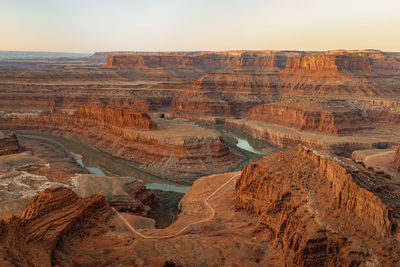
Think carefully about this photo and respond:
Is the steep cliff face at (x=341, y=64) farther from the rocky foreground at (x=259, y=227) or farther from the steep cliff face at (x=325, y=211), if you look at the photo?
the steep cliff face at (x=325, y=211)

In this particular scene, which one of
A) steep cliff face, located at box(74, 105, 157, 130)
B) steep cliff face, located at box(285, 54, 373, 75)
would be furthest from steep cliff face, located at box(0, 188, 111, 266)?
steep cliff face, located at box(285, 54, 373, 75)

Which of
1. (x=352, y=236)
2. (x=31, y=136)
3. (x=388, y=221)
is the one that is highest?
(x=388, y=221)

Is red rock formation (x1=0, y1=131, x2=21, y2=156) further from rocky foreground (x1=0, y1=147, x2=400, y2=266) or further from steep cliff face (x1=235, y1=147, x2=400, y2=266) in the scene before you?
steep cliff face (x1=235, y1=147, x2=400, y2=266)

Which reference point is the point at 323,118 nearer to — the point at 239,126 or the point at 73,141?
the point at 239,126

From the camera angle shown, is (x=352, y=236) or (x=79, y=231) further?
(x=79, y=231)

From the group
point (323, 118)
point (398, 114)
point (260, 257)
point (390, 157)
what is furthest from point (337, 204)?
point (398, 114)

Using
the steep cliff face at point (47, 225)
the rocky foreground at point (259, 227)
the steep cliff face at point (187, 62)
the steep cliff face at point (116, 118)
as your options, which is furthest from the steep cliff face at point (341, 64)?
the steep cliff face at point (47, 225)
